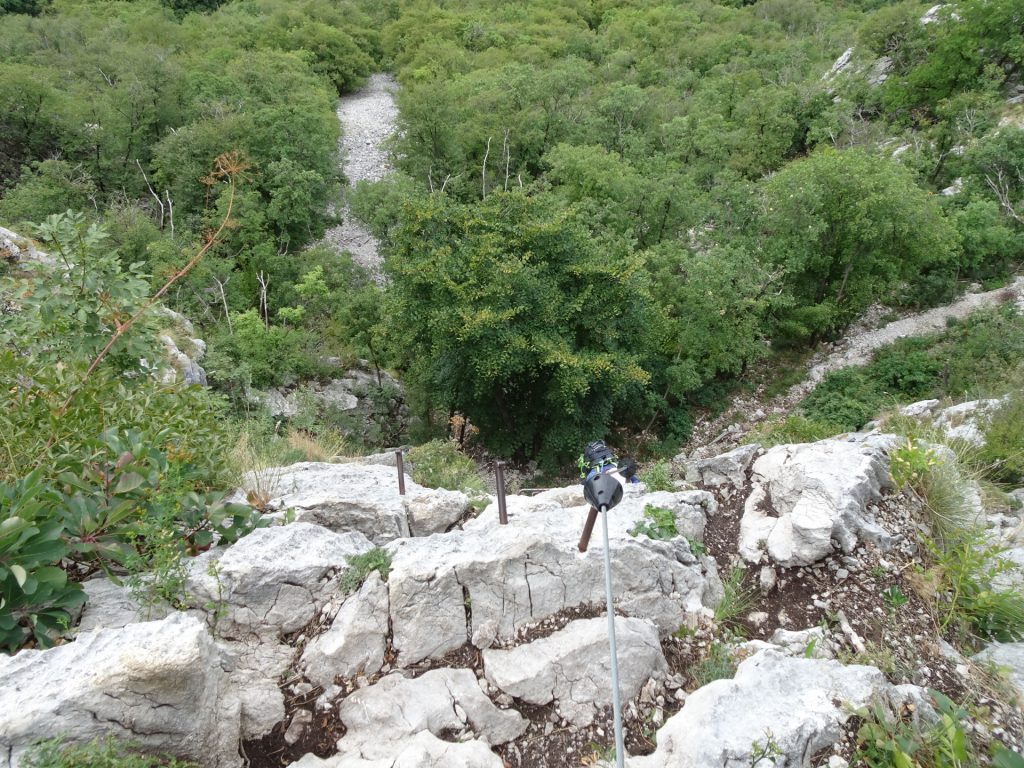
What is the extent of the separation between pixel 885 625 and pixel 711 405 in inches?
473

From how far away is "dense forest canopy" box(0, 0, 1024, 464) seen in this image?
12.2m

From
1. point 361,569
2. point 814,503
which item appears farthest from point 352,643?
point 814,503

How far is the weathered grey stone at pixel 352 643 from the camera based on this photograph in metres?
3.70

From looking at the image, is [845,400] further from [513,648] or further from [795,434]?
[513,648]

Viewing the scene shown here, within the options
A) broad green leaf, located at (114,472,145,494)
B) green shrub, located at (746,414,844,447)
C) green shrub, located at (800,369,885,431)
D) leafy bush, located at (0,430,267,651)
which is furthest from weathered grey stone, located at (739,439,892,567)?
green shrub, located at (800,369,885,431)

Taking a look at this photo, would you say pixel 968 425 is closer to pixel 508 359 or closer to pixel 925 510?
pixel 925 510

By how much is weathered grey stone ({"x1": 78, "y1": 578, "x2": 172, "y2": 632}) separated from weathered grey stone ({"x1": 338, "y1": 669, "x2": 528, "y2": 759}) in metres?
1.32

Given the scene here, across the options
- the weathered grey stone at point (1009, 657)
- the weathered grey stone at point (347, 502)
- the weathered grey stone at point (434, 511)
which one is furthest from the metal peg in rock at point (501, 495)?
the weathered grey stone at point (1009, 657)

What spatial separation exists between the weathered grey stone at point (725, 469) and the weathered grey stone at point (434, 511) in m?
2.64

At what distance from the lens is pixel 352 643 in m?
3.78

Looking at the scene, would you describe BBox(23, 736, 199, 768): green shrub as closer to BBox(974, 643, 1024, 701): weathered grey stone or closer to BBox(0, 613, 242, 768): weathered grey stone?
BBox(0, 613, 242, 768): weathered grey stone

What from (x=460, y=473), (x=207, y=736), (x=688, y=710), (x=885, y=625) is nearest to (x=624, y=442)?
(x=460, y=473)

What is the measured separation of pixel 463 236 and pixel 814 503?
10.1 meters

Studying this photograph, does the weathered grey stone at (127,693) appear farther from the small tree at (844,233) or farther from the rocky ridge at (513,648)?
the small tree at (844,233)
